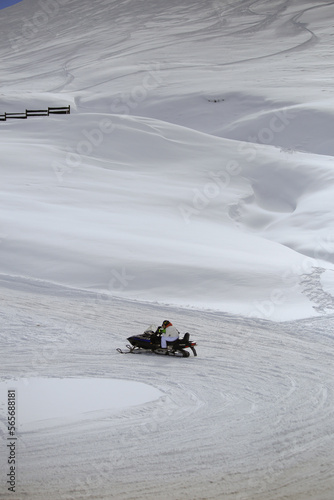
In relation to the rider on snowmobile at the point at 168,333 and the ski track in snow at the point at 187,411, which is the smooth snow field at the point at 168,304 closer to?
the ski track in snow at the point at 187,411

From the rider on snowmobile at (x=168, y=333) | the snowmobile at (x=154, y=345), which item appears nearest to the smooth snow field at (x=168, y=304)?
the snowmobile at (x=154, y=345)

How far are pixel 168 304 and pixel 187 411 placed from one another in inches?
227

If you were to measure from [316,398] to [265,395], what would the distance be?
0.75 metres

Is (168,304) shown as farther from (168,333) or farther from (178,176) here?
(178,176)

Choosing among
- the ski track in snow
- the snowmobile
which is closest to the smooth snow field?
the ski track in snow

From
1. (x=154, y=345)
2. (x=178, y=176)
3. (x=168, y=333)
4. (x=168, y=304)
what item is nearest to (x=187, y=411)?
(x=168, y=333)

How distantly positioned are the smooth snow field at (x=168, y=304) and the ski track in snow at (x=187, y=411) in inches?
1.1

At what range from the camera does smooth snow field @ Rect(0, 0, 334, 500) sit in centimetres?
832

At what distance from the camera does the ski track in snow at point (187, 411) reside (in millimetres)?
7875

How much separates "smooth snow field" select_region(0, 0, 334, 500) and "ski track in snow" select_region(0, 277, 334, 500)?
0.03 meters

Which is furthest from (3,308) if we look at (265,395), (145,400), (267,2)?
(267,2)

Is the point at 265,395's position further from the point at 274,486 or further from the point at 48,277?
the point at 48,277

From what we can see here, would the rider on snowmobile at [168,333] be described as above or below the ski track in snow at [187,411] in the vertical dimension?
above

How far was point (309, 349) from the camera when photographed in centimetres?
1282
